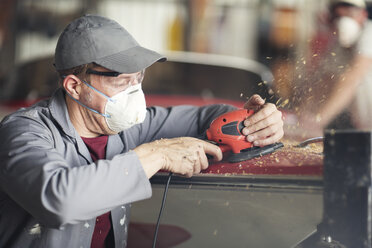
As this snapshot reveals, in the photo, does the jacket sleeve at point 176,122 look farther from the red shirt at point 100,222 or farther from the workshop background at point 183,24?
the workshop background at point 183,24

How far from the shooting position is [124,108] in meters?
1.32

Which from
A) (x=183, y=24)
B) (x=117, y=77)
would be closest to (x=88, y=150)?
(x=117, y=77)

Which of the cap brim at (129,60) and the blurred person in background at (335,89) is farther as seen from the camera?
the blurred person in background at (335,89)

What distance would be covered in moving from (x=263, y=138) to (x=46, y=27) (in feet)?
16.9

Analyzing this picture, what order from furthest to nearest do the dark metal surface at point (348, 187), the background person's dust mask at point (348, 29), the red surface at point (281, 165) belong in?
the background person's dust mask at point (348, 29) < the red surface at point (281, 165) < the dark metal surface at point (348, 187)

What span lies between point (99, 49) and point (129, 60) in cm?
10

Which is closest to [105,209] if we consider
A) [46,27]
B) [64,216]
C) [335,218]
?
[64,216]

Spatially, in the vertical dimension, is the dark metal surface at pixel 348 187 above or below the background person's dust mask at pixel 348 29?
below

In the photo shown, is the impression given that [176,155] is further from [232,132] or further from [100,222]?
[100,222]

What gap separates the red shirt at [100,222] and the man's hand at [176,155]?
0.30 meters

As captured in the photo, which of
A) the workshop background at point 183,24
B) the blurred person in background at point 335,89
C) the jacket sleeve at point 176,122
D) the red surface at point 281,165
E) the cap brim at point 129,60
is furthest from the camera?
the workshop background at point 183,24

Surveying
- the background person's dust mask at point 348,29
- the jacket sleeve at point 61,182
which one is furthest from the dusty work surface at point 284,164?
the background person's dust mask at point 348,29

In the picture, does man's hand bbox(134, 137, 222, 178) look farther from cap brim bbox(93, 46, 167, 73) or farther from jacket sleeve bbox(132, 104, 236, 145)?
jacket sleeve bbox(132, 104, 236, 145)

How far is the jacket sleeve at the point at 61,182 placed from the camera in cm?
101
